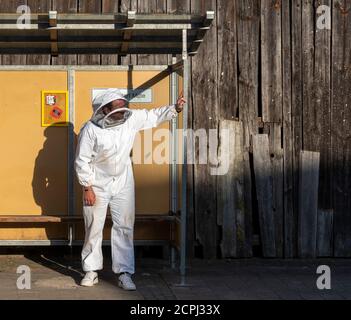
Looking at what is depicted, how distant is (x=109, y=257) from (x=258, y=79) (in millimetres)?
2781

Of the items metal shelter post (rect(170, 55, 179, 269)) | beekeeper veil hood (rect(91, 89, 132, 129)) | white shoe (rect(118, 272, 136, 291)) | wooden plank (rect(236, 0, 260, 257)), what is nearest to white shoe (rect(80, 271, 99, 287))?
white shoe (rect(118, 272, 136, 291))

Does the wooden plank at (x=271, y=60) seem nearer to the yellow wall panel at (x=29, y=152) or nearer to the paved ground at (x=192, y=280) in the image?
the paved ground at (x=192, y=280)

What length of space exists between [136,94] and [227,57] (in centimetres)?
136

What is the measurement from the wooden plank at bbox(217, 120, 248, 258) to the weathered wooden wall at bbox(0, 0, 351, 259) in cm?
1

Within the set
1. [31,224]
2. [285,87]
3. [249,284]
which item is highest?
[285,87]

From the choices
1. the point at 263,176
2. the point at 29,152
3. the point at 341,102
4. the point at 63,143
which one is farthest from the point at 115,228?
the point at 341,102

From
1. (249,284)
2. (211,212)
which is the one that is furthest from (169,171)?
(249,284)

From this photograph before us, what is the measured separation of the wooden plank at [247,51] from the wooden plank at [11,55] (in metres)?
2.57

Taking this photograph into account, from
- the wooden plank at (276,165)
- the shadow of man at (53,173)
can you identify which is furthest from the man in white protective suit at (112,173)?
the wooden plank at (276,165)

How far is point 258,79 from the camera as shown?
10320mm

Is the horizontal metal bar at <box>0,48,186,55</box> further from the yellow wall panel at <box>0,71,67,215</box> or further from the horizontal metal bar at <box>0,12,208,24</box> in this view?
the horizontal metal bar at <box>0,12,208,24</box>

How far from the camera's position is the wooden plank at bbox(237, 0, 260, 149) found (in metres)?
10.3

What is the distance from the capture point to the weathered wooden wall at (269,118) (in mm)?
10266

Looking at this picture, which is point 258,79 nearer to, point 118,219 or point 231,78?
point 231,78
